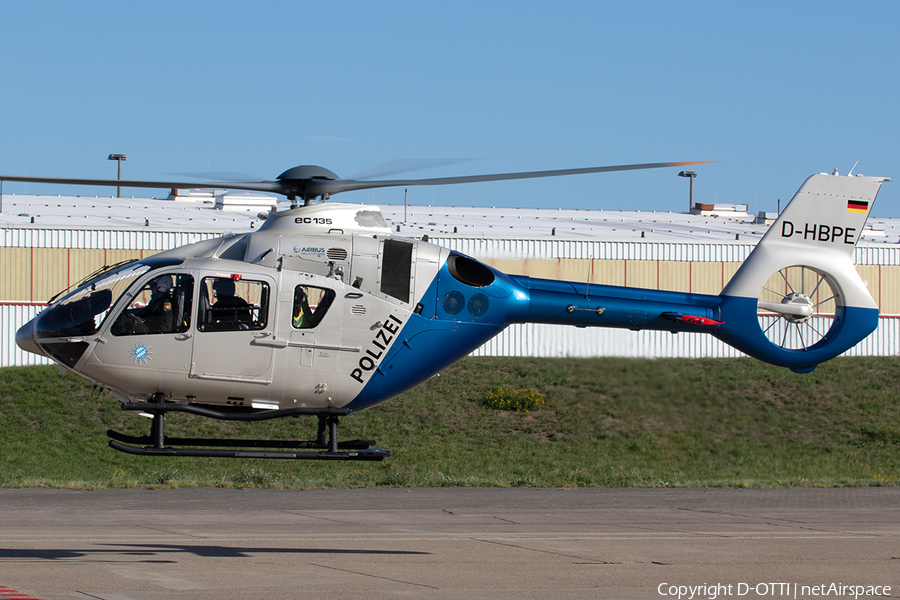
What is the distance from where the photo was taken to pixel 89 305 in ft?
36.9

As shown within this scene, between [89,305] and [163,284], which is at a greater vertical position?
[163,284]

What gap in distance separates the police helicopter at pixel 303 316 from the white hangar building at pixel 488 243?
15.8 meters

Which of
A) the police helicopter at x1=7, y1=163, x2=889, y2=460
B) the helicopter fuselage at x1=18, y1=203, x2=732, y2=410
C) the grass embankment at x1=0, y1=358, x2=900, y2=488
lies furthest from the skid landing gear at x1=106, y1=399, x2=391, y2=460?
the grass embankment at x1=0, y1=358, x2=900, y2=488

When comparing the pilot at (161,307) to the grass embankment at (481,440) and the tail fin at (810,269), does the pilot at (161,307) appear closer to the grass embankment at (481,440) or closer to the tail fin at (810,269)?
the tail fin at (810,269)

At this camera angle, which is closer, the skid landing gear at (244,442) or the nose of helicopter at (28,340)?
the skid landing gear at (244,442)

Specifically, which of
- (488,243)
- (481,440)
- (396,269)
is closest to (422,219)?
(488,243)

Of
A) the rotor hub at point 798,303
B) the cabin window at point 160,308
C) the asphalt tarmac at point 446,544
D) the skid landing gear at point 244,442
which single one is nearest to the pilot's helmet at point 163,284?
the cabin window at point 160,308

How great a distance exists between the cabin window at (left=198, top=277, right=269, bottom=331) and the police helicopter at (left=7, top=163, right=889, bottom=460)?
0.01m

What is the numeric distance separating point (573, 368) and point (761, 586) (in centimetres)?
460

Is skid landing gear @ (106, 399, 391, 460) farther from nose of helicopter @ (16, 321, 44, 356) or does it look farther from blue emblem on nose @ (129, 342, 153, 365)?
nose of helicopter @ (16, 321, 44, 356)

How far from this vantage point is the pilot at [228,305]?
437 inches

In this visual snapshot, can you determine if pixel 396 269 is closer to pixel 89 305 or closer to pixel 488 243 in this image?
pixel 89 305

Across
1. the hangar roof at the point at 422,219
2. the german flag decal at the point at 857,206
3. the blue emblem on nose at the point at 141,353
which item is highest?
the hangar roof at the point at 422,219

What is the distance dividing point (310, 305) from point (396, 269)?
116 cm
